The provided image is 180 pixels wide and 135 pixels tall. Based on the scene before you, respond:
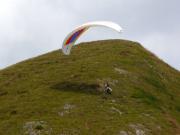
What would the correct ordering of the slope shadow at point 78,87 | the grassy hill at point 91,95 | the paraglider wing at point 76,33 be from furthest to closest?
1. the slope shadow at point 78,87
2. the paraglider wing at point 76,33
3. the grassy hill at point 91,95

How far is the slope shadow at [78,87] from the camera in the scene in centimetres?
7375

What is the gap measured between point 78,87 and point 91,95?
3125 millimetres

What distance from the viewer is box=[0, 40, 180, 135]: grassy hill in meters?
62.8

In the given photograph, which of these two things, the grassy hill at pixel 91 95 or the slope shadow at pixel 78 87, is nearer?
the grassy hill at pixel 91 95

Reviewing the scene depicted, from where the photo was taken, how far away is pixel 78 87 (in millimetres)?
74750

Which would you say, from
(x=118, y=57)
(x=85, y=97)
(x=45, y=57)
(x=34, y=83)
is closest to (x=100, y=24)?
(x=85, y=97)

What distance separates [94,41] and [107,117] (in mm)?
43823

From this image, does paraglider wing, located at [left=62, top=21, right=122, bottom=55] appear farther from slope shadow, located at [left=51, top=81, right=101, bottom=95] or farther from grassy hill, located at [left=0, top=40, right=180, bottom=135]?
grassy hill, located at [left=0, top=40, right=180, bottom=135]

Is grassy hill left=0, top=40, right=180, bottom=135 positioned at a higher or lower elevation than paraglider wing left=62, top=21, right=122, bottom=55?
lower

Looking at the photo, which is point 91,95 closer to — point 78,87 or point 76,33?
point 78,87

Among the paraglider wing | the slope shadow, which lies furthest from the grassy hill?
the paraglider wing

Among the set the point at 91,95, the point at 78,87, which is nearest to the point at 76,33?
the point at 78,87

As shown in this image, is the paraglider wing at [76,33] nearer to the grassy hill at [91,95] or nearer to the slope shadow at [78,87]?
the slope shadow at [78,87]

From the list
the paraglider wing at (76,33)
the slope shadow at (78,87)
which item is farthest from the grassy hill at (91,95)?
the paraglider wing at (76,33)
